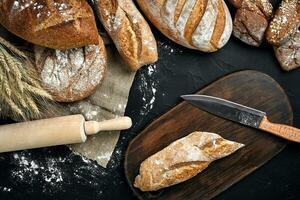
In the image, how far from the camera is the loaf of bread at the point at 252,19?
2375 mm

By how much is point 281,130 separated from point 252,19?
533 millimetres

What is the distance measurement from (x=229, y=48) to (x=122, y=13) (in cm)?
55

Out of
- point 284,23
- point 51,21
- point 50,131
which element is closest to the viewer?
point 51,21

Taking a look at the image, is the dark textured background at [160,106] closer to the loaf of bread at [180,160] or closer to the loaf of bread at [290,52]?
the loaf of bread at [290,52]

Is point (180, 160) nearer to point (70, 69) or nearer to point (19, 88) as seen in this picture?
A: point (70, 69)

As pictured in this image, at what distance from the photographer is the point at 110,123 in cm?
228

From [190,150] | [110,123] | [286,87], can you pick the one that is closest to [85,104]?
[110,123]

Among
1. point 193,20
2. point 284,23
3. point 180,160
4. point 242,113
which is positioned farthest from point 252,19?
point 180,160

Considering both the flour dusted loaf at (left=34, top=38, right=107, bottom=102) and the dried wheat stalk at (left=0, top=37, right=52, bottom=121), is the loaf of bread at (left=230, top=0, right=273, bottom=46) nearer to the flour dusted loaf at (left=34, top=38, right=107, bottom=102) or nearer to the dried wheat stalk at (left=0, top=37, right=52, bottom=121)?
the flour dusted loaf at (left=34, top=38, right=107, bottom=102)

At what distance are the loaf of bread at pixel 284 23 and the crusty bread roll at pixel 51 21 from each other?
81 cm

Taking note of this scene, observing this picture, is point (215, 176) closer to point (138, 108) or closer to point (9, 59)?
point (138, 108)

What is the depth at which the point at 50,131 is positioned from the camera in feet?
7.35

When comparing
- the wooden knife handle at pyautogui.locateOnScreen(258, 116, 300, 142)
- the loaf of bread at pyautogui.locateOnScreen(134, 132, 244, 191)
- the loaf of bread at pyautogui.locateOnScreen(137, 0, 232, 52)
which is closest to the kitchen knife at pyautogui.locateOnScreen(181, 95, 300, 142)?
the wooden knife handle at pyautogui.locateOnScreen(258, 116, 300, 142)

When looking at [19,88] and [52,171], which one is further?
[52,171]
